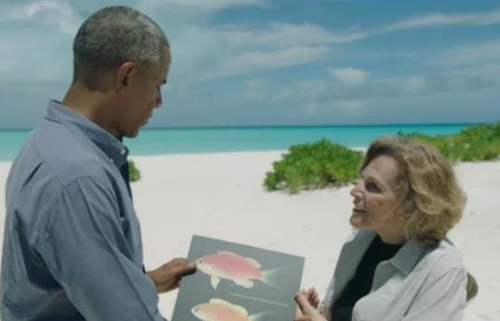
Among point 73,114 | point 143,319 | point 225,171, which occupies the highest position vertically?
point 73,114

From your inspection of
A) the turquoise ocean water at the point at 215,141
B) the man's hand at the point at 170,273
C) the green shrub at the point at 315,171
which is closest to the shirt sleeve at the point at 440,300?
the man's hand at the point at 170,273

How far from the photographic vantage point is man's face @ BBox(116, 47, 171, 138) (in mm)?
1988

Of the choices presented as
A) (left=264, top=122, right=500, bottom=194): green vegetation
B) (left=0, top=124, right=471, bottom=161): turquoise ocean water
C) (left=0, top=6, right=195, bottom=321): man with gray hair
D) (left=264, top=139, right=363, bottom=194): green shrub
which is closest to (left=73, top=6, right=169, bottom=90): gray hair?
Result: (left=0, top=6, right=195, bottom=321): man with gray hair

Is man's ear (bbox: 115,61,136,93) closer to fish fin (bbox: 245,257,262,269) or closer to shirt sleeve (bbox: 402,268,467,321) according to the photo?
fish fin (bbox: 245,257,262,269)

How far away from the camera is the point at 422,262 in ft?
9.92

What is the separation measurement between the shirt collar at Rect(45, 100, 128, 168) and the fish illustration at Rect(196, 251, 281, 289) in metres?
1.22

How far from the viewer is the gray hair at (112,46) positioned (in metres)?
1.95

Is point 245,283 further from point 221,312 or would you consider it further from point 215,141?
point 215,141

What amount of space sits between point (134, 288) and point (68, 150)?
362 mm

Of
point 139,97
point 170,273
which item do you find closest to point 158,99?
point 139,97

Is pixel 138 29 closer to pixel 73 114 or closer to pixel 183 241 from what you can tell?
pixel 73 114

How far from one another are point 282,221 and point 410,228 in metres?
8.57

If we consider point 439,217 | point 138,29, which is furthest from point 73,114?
point 439,217

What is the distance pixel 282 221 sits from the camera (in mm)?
11609
